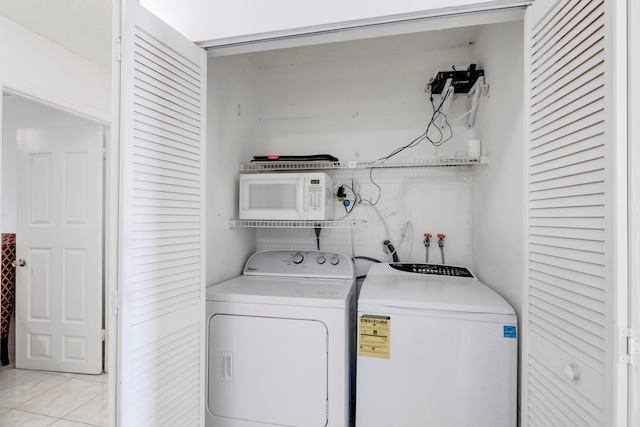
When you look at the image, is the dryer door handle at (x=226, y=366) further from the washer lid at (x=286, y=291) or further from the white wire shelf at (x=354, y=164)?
the white wire shelf at (x=354, y=164)

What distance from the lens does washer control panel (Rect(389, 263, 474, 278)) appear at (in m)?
1.97

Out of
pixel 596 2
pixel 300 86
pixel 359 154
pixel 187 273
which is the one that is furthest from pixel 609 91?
pixel 300 86

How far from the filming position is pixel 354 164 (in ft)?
6.89

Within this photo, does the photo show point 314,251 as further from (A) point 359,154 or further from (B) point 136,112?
(B) point 136,112

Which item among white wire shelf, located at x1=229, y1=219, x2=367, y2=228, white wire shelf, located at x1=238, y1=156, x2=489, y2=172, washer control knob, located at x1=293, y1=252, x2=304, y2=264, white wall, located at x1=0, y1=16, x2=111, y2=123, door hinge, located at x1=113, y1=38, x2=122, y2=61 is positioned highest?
white wall, located at x1=0, y1=16, x2=111, y2=123

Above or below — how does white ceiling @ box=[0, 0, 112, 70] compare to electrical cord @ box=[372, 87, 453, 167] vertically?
above

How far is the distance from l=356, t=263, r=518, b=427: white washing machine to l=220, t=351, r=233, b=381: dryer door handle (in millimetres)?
675

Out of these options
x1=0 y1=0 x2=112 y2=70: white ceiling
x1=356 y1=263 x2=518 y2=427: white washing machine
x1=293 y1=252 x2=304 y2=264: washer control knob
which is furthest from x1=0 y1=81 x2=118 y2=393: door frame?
x1=293 y1=252 x2=304 y2=264: washer control knob

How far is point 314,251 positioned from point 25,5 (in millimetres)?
2402

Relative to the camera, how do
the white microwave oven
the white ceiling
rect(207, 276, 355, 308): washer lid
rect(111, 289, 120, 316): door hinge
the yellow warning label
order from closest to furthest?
rect(111, 289, 120, 316): door hinge
the yellow warning label
rect(207, 276, 355, 308): washer lid
the white ceiling
the white microwave oven

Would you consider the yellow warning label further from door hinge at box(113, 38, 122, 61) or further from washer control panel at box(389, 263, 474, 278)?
door hinge at box(113, 38, 122, 61)

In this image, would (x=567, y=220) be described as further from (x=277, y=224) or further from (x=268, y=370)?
(x=277, y=224)

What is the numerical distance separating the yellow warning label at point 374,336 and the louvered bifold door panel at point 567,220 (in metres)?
0.54

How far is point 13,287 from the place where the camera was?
9.41 feet
